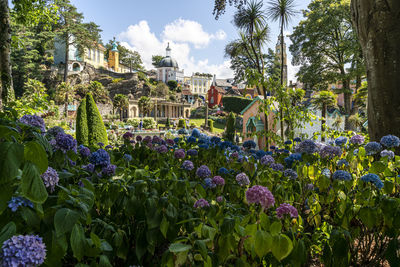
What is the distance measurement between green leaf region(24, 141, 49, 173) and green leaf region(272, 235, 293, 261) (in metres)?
0.82

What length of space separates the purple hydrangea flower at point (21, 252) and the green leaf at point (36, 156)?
19 cm

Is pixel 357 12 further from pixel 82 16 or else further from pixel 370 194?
pixel 82 16

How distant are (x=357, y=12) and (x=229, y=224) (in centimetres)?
341

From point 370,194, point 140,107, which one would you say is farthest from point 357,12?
point 140,107

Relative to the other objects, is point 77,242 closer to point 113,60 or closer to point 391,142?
point 391,142

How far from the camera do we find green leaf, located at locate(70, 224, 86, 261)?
2.54ft

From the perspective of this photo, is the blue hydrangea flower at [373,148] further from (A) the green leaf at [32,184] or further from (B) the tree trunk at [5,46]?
(B) the tree trunk at [5,46]

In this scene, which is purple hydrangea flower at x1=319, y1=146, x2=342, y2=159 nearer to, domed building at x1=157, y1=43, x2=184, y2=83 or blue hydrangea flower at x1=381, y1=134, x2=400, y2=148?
blue hydrangea flower at x1=381, y1=134, x2=400, y2=148

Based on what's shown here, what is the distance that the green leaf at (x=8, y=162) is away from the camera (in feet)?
2.15

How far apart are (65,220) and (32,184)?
17 centimetres

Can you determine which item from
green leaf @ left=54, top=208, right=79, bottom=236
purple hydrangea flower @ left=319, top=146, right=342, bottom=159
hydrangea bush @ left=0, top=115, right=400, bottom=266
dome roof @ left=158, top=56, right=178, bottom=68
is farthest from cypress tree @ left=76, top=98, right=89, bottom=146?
dome roof @ left=158, top=56, right=178, bottom=68

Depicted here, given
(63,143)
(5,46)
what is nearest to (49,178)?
(63,143)

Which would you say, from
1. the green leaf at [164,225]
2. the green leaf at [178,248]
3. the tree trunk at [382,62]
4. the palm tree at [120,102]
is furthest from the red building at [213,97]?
the green leaf at [178,248]

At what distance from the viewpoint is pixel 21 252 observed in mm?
643
